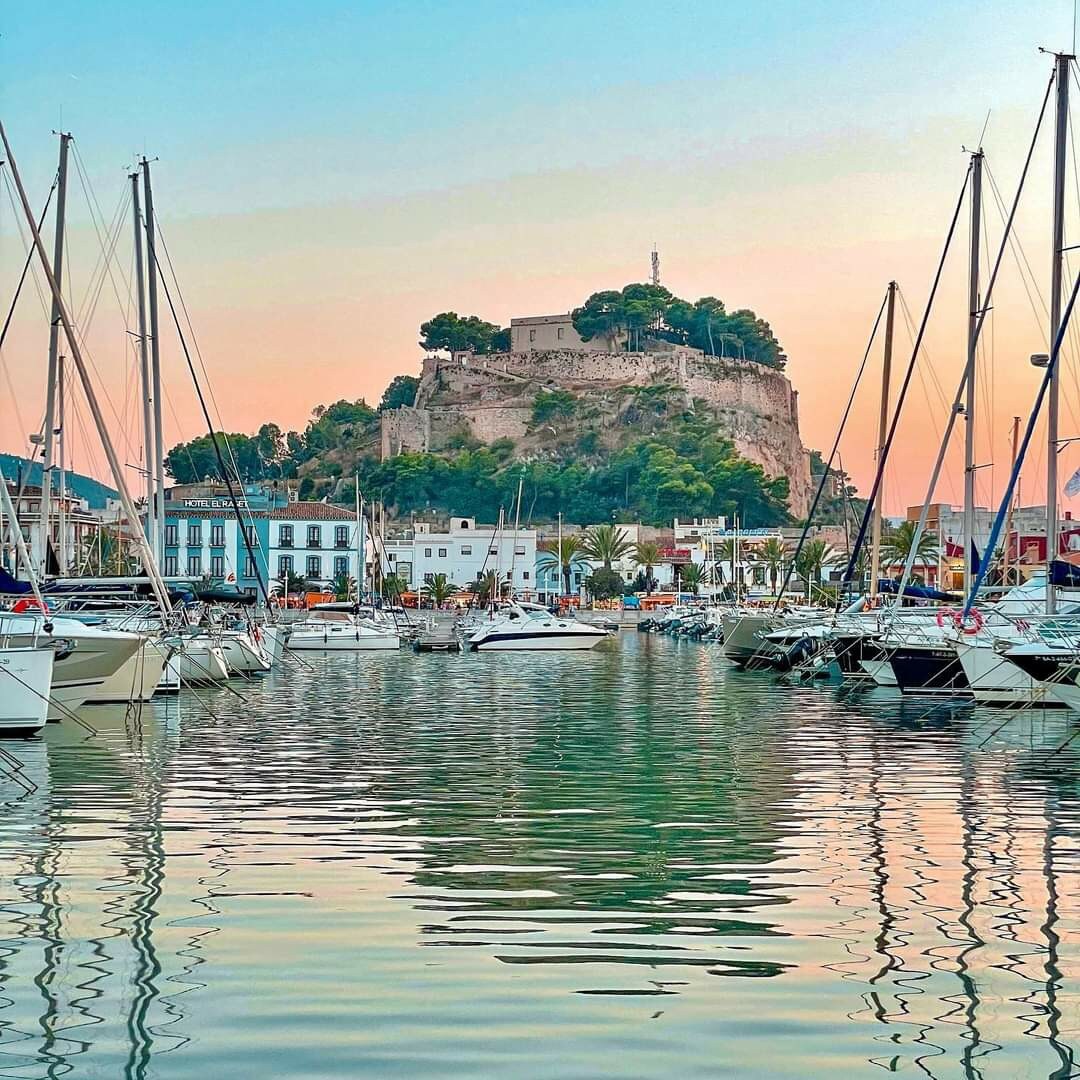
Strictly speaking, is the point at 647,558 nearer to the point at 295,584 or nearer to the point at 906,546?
the point at 295,584

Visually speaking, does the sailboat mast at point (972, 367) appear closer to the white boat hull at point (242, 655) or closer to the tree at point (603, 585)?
the white boat hull at point (242, 655)

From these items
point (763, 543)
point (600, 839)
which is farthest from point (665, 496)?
point (600, 839)

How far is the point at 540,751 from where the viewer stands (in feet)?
65.4

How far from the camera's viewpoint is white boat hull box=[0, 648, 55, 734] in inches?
754

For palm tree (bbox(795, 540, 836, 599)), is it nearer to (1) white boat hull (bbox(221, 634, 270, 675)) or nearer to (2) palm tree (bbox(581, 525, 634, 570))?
(2) palm tree (bbox(581, 525, 634, 570))

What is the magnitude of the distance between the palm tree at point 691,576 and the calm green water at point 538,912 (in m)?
102

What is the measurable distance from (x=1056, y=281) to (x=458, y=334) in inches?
6280

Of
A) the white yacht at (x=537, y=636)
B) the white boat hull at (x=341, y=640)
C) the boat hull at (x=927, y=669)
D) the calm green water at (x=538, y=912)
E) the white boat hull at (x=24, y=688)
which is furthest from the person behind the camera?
the white yacht at (x=537, y=636)

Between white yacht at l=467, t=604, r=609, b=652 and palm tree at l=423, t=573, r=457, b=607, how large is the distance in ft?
177

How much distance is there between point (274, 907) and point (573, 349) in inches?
6759

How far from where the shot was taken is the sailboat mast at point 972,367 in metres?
29.5

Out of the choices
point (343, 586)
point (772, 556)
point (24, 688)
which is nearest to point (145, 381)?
point (24, 688)

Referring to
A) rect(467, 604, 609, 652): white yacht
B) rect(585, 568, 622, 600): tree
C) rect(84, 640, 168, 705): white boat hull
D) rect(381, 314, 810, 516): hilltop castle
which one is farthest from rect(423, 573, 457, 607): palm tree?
rect(84, 640, 168, 705): white boat hull

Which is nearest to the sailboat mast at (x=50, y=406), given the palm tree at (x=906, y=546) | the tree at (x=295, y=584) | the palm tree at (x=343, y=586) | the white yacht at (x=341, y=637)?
the white yacht at (x=341, y=637)
